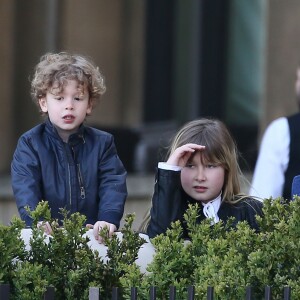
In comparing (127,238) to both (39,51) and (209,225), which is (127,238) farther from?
(39,51)

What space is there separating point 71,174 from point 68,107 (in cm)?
29

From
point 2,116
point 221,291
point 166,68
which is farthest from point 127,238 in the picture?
point 166,68

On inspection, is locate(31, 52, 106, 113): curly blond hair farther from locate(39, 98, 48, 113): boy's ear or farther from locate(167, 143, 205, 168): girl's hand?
locate(167, 143, 205, 168): girl's hand

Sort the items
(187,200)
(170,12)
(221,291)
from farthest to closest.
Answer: (170,12), (187,200), (221,291)

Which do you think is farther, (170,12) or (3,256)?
(170,12)

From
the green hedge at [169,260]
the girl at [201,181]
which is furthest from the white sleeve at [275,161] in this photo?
the green hedge at [169,260]

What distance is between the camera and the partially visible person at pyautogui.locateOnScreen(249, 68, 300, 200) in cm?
720

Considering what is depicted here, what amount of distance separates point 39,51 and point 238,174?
721 cm

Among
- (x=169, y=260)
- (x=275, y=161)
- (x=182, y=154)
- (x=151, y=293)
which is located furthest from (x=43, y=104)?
(x=275, y=161)

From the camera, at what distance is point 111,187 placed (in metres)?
5.27

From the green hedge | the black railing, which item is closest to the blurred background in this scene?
the green hedge

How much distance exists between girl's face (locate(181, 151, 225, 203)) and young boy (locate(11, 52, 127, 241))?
0.31 metres

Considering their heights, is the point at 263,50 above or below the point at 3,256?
above

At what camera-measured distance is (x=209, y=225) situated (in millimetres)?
4633
